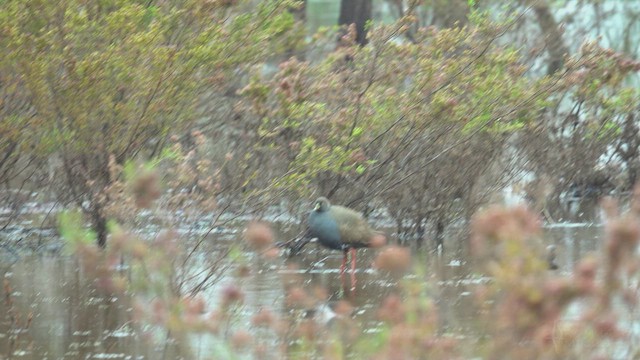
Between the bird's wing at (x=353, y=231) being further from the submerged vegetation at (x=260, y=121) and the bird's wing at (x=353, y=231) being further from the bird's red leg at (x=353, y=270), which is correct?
the submerged vegetation at (x=260, y=121)

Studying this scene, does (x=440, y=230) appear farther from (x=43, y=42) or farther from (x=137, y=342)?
(x=137, y=342)

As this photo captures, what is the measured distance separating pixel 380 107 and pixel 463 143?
1.05 meters

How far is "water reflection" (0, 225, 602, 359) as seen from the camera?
30.2ft

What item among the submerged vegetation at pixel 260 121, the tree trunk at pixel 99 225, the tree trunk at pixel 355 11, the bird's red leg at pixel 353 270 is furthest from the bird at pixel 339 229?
the tree trunk at pixel 355 11

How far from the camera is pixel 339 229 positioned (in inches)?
498

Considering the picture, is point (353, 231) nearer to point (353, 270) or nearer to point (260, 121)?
point (353, 270)

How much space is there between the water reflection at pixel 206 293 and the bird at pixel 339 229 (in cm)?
26

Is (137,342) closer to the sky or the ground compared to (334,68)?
closer to the ground

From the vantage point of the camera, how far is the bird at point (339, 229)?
41.4 feet

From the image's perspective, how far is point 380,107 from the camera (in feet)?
46.0

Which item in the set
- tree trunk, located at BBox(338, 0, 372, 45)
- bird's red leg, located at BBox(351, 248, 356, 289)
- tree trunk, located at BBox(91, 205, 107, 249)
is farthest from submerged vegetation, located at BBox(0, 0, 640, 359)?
tree trunk, located at BBox(338, 0, 372, 45)

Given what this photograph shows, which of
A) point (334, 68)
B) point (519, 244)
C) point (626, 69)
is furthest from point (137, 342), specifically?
point (334, 68)

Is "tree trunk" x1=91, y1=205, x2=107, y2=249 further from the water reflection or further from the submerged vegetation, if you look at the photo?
the water reflection

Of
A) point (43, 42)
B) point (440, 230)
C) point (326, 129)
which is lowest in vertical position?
point (440, 230)
